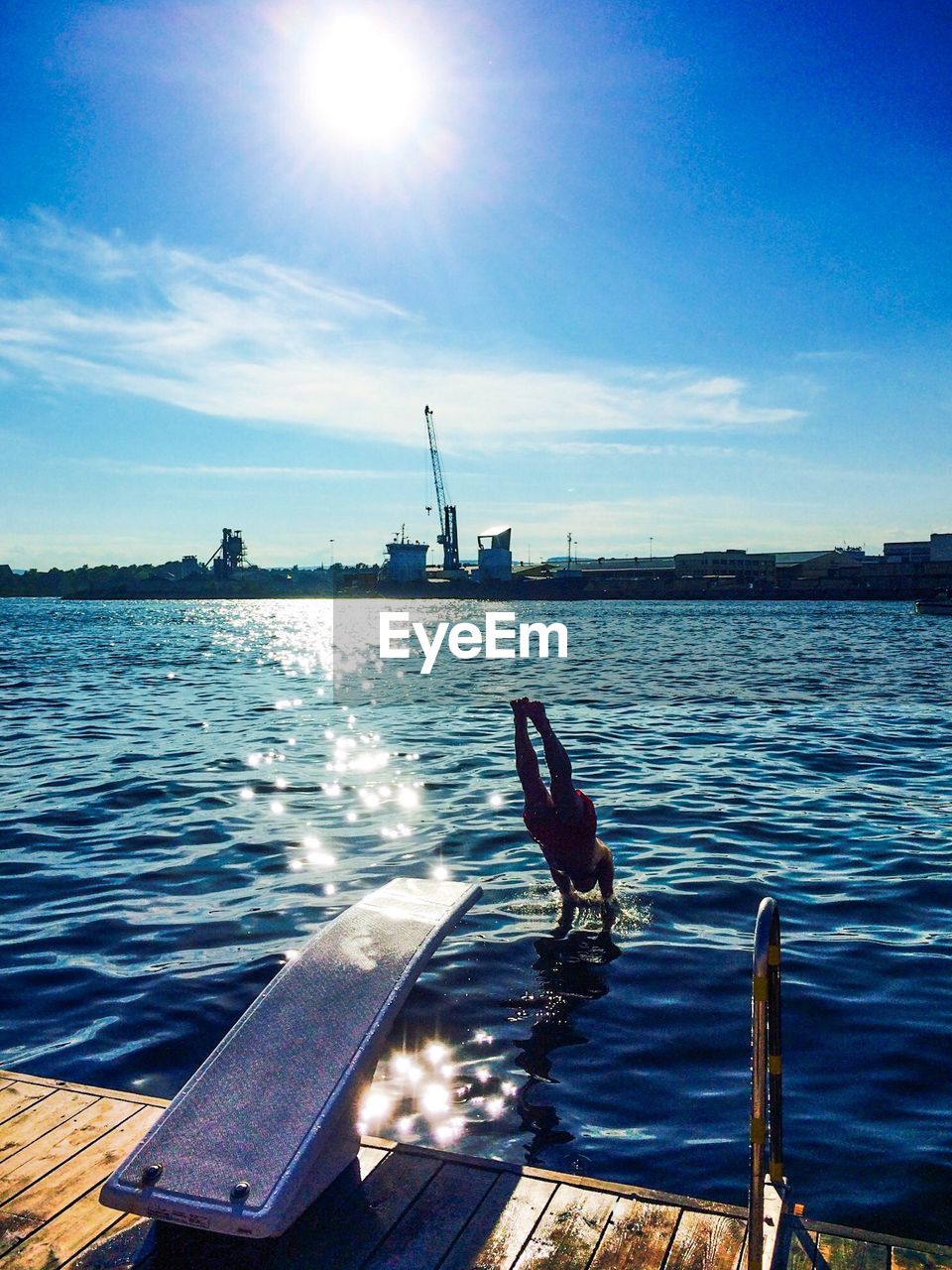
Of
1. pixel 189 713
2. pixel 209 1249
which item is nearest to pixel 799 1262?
pixel 209 1249

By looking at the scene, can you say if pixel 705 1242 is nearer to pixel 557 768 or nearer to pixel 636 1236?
pixel 636 1236

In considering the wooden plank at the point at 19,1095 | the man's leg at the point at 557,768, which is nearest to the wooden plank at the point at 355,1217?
the wooden plank at the point at 19,1095

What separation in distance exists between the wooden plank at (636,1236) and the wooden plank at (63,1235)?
7.77ft

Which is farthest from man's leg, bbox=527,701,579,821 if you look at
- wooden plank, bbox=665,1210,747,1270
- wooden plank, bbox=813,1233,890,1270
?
wooden plank, bbox=813,1233,890,1270

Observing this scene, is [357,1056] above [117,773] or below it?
above

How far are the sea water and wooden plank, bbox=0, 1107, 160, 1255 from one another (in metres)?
1.45

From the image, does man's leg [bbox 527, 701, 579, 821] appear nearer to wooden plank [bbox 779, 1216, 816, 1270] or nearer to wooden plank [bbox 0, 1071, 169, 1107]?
wooden plank [bbox 0, 1071, 169, 1107]

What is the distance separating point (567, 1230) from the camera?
177 inches

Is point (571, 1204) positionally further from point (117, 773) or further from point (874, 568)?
point (874, 568)

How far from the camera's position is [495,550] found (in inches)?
7382

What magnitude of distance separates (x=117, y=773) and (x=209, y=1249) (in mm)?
15909

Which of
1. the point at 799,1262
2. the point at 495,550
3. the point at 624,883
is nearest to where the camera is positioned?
the point at 799,1262

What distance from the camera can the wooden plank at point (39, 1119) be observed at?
529 cm

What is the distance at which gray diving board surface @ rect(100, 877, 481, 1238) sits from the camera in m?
4.25
